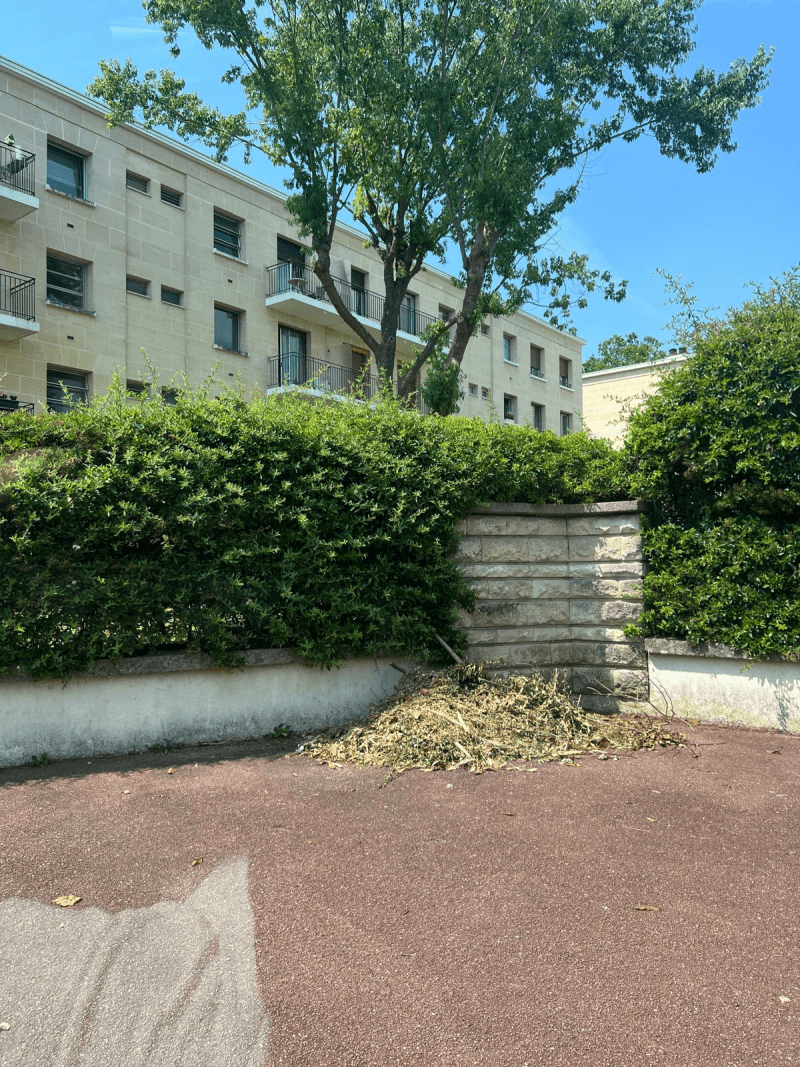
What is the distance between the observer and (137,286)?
2188 cm

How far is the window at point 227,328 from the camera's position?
2381 cm

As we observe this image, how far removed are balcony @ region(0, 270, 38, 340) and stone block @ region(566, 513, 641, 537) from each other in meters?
15.4

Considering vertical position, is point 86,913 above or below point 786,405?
below

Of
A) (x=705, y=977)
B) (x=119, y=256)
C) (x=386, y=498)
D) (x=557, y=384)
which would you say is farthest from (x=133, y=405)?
(x=557, y=384)

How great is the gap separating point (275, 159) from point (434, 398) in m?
6.27

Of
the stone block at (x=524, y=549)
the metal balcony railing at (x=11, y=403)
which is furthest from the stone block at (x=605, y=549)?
the metal balcony railing at (x=11, y=403)

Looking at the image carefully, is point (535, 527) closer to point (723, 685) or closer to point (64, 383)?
point (723, 685)

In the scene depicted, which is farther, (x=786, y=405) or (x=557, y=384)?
(x=557, y=384)

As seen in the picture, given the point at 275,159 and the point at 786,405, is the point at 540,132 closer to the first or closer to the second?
the point at 275,159

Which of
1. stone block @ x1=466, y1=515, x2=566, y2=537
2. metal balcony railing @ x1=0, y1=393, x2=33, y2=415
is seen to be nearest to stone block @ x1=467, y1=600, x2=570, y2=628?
stone block @ x1=466, y1=515, x2=566, y2=537

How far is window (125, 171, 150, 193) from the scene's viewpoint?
2167 cm

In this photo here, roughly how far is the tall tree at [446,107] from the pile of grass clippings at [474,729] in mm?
8851

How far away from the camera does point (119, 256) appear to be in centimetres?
2106

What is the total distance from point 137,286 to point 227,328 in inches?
123
